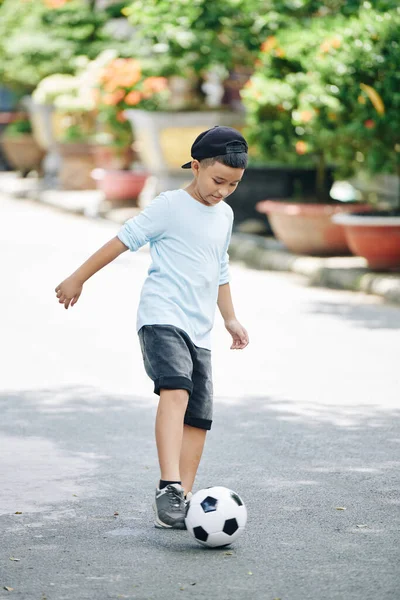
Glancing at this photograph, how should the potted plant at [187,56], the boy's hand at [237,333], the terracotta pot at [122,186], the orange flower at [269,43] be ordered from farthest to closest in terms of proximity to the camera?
the terracotta pot at [122,186]
the potted plant at [187,56]
the orange flower at [269,43]
the boy's hand at [237,333]

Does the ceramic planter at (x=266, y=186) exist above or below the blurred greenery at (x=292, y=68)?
below

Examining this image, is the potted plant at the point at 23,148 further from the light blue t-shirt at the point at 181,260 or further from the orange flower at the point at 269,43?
the light blue t-shirt at the point at 181,260

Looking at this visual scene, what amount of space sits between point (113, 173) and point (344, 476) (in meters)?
15.0

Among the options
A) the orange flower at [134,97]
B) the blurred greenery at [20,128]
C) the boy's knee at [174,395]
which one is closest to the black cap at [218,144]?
the boy's knee at [174,395]

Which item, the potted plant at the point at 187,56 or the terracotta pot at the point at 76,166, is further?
the terracotta pot at the point at 76,166

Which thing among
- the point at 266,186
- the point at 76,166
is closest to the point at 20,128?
the point at 76,166

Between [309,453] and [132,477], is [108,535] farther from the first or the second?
[309,453]

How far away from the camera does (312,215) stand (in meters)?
13.3

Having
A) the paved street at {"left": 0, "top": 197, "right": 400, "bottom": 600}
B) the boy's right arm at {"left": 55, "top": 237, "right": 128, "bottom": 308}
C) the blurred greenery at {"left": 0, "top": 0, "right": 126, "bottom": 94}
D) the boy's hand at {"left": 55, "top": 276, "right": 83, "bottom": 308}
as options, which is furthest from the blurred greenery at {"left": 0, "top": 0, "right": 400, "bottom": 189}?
the boy's hand at {"left": 55, "top": 276, "right": 83, "bottom": 308}

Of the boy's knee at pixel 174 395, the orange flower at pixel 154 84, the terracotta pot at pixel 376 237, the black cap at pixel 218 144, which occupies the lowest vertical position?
the terracotta pot at pixel 376 237

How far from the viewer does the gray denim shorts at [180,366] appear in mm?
4789

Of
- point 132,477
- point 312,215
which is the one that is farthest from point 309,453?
point 312,215

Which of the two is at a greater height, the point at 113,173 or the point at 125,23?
the point at 125,23

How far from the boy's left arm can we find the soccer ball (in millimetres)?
755
